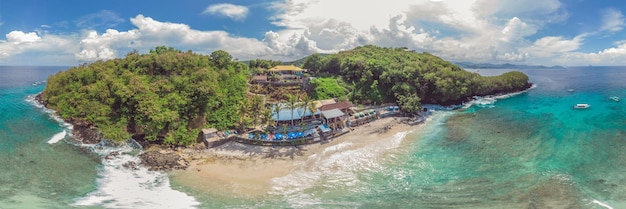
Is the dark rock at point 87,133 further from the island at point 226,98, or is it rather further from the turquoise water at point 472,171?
the turquoise water at point 472,171

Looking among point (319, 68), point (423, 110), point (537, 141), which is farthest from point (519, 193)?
point (319, 68)

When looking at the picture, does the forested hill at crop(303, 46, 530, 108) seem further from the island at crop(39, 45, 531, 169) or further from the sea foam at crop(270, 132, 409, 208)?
the sea foam at crop(270, 132, 409, 208)

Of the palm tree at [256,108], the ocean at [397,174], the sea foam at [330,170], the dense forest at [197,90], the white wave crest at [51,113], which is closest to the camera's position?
the ocean at [397,174]

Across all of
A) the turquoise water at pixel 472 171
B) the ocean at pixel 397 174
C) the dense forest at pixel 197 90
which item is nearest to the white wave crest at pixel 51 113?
the ocean at pixel 397 174

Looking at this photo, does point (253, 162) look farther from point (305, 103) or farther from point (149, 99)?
point (149, 99)

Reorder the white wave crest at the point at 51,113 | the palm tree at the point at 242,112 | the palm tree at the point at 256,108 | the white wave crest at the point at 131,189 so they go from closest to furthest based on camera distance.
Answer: the white wave crest at the point at 131,189 < the palm tree at the point at 242,112 < the palm tree at the point at 256,108 < the white wave crest at the point at 51,113

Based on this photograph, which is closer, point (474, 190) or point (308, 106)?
point (474, 190)

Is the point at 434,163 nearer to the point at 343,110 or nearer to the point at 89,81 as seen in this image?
the point at 343,110
